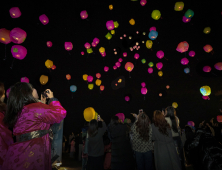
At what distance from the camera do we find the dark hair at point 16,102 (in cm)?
117

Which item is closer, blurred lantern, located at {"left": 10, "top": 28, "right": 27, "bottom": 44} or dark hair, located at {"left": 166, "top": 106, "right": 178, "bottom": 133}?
dark hair, located at {"left": 166, "top": 106, "right": 178, "bottom": 133}

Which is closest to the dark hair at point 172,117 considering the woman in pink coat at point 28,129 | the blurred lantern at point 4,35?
the woman in pink coat at point 28,129

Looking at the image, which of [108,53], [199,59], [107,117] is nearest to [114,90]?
[107,117]

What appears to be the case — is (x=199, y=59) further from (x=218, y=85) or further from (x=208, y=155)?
(x=208, y=155)

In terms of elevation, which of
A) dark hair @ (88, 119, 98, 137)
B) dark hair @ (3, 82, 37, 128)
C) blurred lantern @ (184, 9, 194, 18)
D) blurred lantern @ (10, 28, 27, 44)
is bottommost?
dark hair @ (88, 119, 98, 137)

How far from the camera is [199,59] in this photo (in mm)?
7684

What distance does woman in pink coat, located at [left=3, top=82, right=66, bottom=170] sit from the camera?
3.53ft

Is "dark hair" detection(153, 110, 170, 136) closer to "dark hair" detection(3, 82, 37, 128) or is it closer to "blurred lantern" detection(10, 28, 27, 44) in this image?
"dark hair" detection(3, 82, 37, 128)

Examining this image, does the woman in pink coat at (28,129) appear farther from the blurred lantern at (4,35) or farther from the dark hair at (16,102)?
the blurred lantern at (4,35)

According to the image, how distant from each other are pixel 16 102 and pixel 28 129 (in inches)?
10.6

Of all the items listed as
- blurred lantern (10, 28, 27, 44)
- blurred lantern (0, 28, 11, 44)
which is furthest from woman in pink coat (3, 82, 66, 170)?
blurred lantern (0, 28, 11, 44)

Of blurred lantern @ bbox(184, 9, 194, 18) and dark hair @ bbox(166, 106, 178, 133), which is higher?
blurred lantern @ bbox(184, 9, 194, 18)

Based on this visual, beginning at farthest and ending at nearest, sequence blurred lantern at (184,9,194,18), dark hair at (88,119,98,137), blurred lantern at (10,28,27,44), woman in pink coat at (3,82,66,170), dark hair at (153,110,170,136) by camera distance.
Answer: blurred lantern at (184,9,194,18) < blurred lantern at (10,28,27,44) < dark hair at (88,119,98,137) < dark hair at (153,110,170,136) < woman in pink coat at (3,82,66,170)

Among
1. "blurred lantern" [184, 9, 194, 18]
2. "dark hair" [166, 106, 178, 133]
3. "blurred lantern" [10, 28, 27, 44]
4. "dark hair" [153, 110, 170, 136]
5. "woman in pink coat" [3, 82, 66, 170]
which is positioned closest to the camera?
"woman in pink coat" [3, 82, 66, 170]
